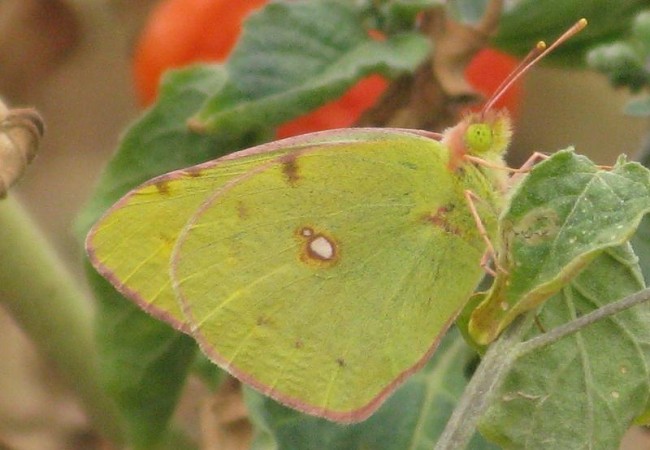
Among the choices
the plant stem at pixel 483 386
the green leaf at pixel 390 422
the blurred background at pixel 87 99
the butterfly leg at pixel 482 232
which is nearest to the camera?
the plant stem at pixel 483 386

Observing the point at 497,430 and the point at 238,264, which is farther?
the point at 238,264

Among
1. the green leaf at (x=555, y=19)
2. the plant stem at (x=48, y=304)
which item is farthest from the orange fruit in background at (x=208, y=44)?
the plant stem at (x=48, y=304)

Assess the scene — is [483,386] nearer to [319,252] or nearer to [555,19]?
[319,252]

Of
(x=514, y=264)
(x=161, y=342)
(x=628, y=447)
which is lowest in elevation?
(x=628, y=447)

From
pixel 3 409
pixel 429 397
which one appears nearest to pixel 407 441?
pixel 429 397

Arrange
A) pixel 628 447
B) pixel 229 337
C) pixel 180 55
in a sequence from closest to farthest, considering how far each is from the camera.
→ pixel 229 337 < pixel 180 55 < pixel 628 447

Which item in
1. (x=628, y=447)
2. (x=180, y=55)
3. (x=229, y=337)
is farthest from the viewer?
(x=628, y=447)

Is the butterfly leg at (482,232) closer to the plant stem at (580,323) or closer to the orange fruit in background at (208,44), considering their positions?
the plant stem at (580,323)

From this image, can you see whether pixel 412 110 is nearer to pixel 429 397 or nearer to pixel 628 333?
pixel 429 397
